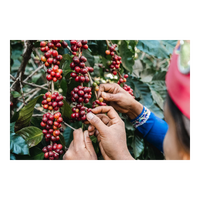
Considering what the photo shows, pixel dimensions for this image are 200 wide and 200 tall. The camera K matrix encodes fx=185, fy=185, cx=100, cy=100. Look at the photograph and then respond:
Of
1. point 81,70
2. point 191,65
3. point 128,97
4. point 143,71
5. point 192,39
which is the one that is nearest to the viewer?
point 191,65

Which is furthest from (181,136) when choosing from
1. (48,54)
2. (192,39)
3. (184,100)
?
(48,54)

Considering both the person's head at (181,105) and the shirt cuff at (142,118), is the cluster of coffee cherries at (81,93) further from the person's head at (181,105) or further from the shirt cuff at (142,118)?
the shirt cuff at (142,118)

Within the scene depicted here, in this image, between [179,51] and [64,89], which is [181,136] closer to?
[179,51]

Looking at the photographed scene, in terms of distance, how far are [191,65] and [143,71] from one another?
0.91 meters

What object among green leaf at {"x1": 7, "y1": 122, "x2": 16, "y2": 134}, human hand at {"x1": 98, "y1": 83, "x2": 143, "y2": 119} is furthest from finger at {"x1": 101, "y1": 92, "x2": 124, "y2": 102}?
green leaf at {"x1": 7, "y1": 122, "x2": 16, "y2": 134}

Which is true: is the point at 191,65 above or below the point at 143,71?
below

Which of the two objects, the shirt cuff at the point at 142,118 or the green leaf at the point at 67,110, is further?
the shirt cuff at the point at 142,118

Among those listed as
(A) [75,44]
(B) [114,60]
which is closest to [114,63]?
(B) [114,60]

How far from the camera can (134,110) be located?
130 cm

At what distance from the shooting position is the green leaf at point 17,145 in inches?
37.3

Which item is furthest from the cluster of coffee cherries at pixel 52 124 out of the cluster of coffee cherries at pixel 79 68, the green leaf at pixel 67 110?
the cluster of coffee cherries at pixel 79 68

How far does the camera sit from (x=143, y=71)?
1.62 metres

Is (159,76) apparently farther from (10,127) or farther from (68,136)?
(10,127)

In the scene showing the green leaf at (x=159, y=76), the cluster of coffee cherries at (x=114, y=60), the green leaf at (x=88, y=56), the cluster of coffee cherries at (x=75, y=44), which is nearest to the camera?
the cluster of coffee cherries at (x=75, y=44)
